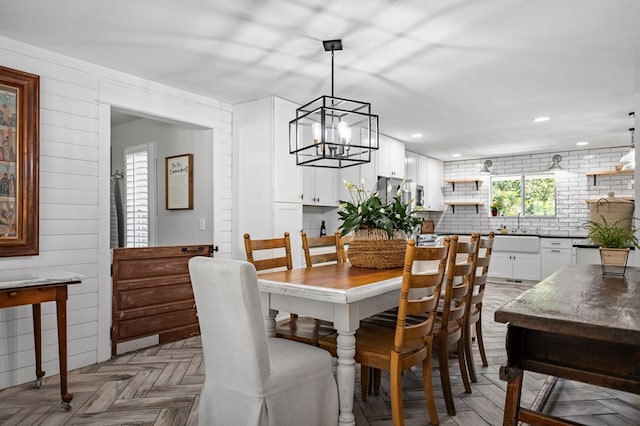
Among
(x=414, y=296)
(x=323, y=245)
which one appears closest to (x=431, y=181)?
(x=323, y=245)

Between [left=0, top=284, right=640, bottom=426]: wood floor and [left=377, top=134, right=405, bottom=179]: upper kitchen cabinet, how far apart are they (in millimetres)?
3066

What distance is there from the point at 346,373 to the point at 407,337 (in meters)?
0.34

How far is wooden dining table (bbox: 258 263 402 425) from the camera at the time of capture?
1911mm

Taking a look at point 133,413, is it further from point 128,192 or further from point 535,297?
point 128,192

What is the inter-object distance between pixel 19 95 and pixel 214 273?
7.34 feet

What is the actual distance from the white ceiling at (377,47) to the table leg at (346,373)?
1815mm

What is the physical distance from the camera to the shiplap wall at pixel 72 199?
2854mm

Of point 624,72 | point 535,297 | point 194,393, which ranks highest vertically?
point 624,72

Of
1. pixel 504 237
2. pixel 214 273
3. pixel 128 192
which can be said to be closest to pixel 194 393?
pixel 214 273

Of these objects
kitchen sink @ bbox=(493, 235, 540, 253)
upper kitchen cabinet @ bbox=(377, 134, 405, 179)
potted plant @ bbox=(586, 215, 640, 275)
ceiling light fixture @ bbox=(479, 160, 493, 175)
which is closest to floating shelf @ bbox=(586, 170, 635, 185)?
kitchen sink @ bbox=(493, 235, 540, 253)

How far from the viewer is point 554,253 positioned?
651 centimetres

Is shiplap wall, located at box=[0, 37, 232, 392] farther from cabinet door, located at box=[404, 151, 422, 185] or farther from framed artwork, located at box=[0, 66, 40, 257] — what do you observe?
cabinet door, located at box=[404, 151, 422, 185]

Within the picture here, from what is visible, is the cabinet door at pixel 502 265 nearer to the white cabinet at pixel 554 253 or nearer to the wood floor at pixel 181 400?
the white cabinet at pixel 554 253

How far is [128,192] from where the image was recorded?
511cm
